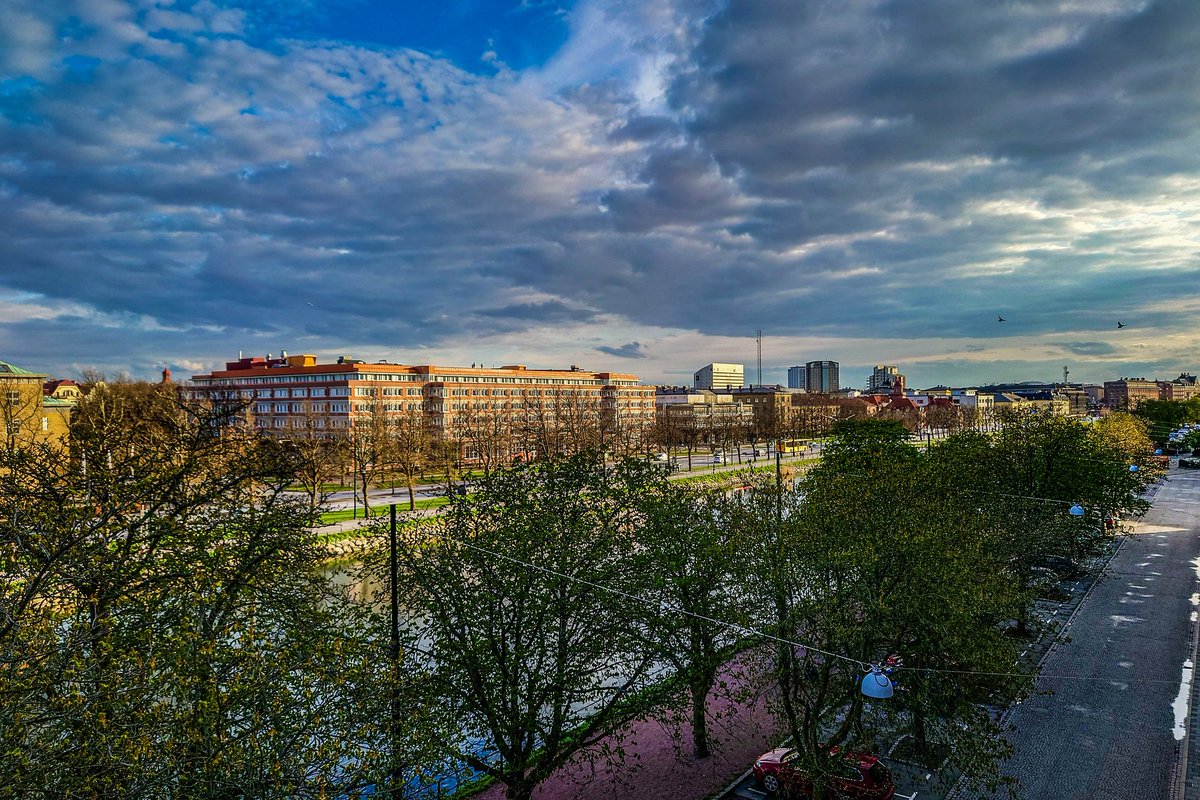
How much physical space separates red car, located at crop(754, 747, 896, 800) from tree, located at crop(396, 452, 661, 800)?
14.4ft

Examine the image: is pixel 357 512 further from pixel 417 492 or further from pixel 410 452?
pixel 417 492

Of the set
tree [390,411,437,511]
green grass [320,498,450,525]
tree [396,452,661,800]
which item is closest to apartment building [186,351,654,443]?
tree [390,411,437,511]

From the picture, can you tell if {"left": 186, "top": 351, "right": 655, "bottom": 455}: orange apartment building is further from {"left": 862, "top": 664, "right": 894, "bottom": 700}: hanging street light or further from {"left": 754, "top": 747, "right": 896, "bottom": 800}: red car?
{"left": 862, "top": 664, "right": 894, "bottom": 700}: hanging street light

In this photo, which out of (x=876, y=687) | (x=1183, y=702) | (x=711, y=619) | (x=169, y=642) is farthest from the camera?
(x=1183, y=702)

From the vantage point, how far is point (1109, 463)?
39781 millimetres

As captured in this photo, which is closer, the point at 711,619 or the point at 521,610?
the point at 521,610

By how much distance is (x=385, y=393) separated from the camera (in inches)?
4075

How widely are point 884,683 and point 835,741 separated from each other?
5.25 meters

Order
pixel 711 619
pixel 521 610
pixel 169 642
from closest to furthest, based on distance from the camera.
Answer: pixel 169 642
pixel 521 610
pixel 711 619

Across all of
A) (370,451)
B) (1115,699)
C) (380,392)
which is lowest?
(1115,699)

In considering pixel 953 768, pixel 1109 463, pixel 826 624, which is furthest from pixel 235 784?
pixel 1109 463

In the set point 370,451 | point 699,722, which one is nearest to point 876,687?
point 699,722

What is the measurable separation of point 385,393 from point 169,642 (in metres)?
96.2

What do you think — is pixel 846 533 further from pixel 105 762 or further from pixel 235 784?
pixel 105 762
